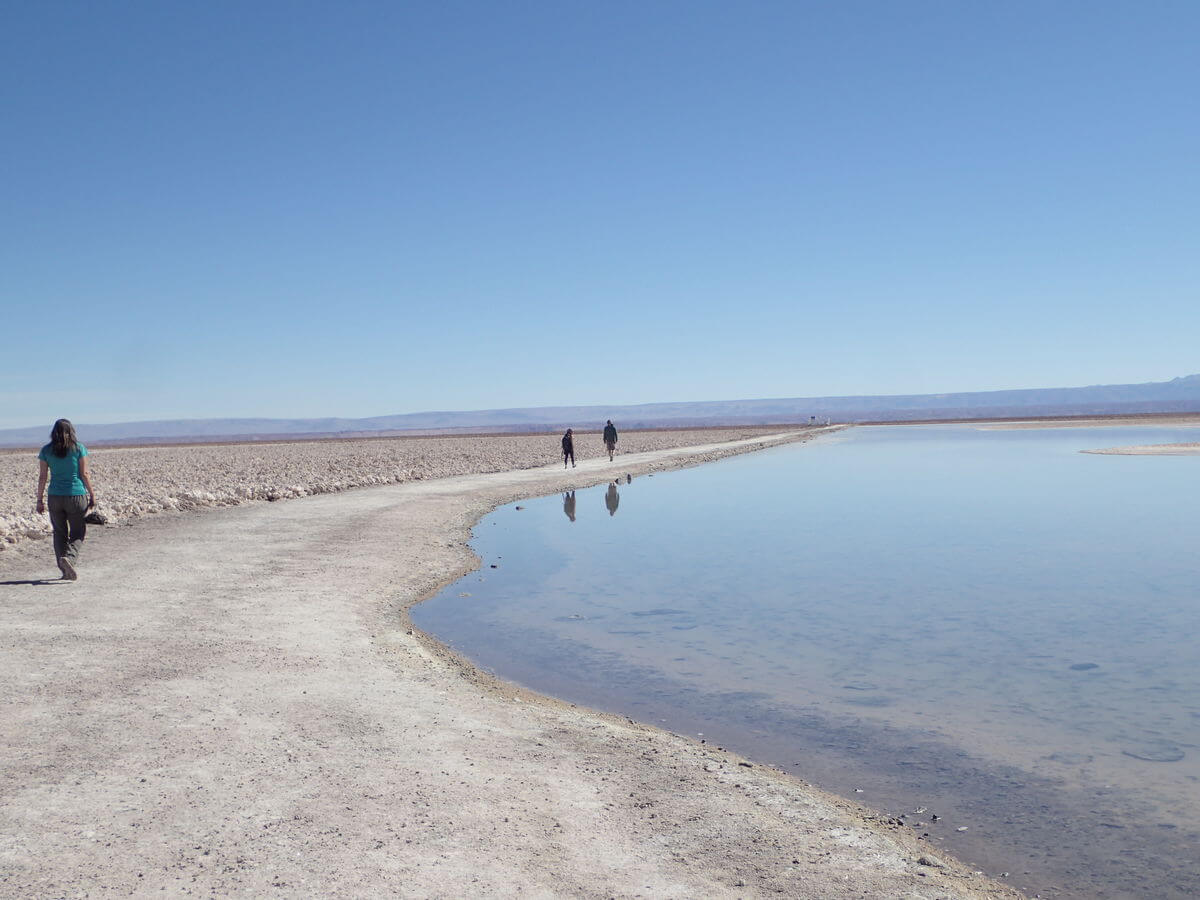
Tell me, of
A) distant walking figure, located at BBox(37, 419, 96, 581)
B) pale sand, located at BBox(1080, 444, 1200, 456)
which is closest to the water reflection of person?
distant walking figure, located at BBox(37, 419, 96, 581)

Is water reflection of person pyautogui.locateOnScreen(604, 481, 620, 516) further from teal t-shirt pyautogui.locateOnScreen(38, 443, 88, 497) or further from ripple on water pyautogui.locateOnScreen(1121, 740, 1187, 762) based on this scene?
ripple on water pyautogui.locateOnScreen(1121, 740, 1187, 762)

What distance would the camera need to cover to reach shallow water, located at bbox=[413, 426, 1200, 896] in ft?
18.7

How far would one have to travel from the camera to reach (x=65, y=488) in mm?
11047

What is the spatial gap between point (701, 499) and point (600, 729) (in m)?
19.0

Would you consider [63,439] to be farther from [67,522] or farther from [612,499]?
[612,499]

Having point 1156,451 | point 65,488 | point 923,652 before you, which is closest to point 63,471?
point 65,488

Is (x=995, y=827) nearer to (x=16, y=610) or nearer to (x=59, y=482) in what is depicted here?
(x=16, y=610)

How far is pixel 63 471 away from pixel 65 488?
208 mm

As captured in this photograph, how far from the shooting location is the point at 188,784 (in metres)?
5.14

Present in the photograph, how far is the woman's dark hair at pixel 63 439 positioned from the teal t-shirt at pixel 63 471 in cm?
6

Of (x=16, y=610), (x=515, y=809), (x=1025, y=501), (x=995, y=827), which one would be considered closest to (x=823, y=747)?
(x=995, y=827)

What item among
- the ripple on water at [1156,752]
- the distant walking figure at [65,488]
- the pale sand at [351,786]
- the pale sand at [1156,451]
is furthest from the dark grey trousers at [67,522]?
the pale sand at [1156,451]

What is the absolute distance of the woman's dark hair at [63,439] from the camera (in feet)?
35.2

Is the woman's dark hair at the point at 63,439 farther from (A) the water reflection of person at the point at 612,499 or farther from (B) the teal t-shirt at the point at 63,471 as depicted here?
(A) the water reflection of person at the point at 612,499
